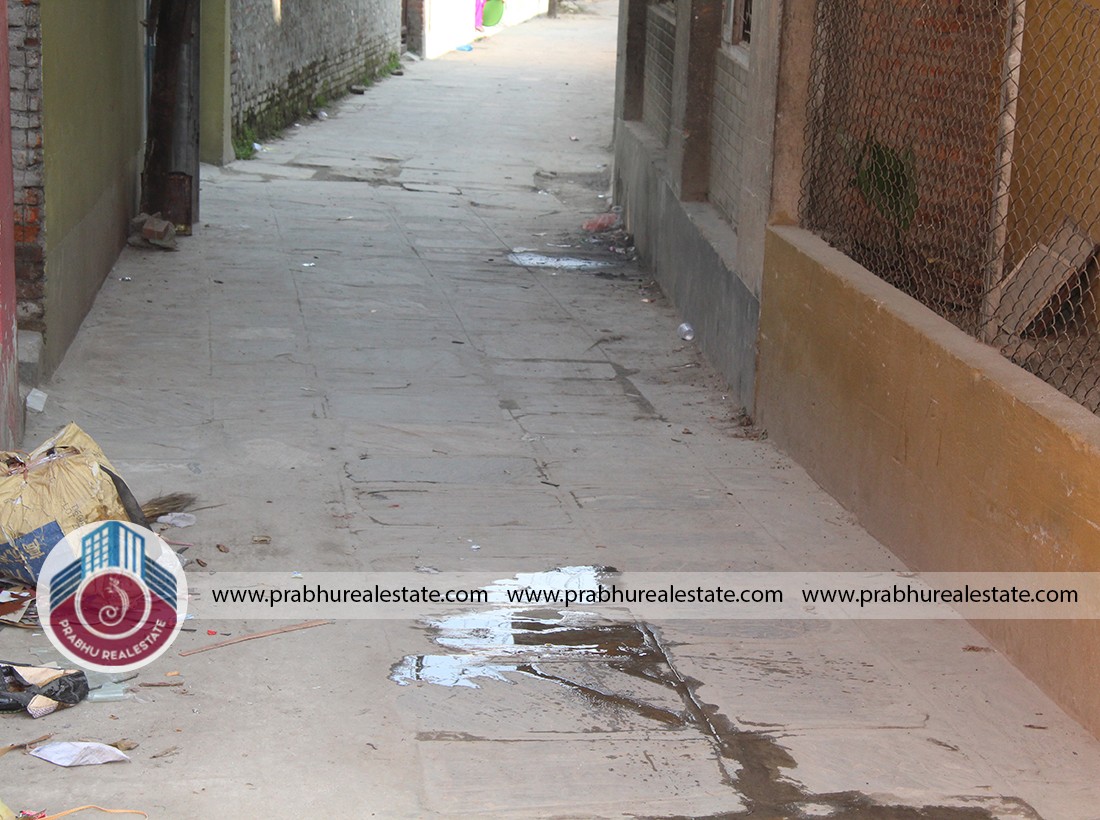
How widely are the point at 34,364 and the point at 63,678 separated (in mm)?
2965

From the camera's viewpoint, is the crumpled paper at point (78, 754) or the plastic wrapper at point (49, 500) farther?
the plastic wrapper at point (49, 500)

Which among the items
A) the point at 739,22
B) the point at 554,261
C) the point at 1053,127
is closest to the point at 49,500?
the point at 1053,127

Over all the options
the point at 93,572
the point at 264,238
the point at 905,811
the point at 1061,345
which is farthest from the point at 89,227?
the point at 905,811

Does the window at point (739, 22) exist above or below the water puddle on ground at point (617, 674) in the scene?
above

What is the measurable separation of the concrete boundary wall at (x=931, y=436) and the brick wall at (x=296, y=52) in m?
9.14

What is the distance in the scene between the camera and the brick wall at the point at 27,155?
20.7 feet

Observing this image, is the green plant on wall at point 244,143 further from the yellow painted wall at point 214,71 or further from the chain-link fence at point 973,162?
the chain-link fence at point 973,162

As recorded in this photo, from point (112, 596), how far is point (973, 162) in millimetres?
4090

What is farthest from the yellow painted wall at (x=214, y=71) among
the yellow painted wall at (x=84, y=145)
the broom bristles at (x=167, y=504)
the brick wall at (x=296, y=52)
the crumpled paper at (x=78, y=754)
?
the crumpled paper at (x=78, y=754)

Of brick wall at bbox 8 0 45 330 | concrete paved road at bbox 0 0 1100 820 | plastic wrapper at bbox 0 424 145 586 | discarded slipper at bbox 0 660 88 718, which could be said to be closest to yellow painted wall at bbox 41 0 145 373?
brick wall at bbox 8 0 45 330

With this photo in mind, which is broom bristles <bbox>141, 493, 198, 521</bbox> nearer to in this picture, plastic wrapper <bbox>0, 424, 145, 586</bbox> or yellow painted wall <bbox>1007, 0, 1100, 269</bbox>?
plastic wrapper <bbox>0, 424, 145, 586</bbox>

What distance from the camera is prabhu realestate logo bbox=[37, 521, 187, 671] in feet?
13.5

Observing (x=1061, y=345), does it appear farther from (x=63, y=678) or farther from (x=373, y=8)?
(x=373, y=8)

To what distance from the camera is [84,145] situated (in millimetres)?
7680
